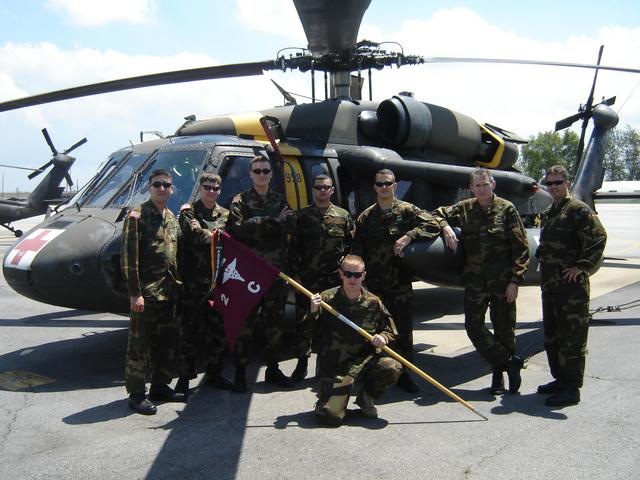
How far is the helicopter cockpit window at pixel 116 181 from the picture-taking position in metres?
5.87

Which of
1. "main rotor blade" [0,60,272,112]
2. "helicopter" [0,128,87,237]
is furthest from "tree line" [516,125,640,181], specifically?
"main rotor blade" [0,60,272,112]

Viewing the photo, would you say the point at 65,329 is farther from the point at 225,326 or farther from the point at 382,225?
the point at 382,225

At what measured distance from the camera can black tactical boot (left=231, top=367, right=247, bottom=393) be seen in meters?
4.69

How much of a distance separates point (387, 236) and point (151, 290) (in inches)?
72.4

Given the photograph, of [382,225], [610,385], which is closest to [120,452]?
[382,225]

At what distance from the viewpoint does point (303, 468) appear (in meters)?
3.30

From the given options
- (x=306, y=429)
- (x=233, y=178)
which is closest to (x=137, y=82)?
(x=233, y=178)

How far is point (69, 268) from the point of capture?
5.02 metres

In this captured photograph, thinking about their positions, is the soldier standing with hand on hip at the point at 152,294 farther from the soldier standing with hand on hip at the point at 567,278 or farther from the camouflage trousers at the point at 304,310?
the soldier standing with hand on hip at the point at 567,278

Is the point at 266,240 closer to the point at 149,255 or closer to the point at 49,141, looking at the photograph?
the point at 149,255

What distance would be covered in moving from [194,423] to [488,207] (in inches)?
106

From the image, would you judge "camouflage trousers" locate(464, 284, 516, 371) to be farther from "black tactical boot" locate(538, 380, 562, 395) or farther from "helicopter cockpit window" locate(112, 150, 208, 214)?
"helicopter cockpit window" locate(112, 150, 208, 214)

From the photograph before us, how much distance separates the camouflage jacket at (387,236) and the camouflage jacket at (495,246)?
30cm

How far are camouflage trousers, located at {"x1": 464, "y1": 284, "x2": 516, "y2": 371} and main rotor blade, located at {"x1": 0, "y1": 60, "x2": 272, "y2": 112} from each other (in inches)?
142
